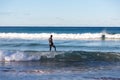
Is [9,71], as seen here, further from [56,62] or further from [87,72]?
[56,62]

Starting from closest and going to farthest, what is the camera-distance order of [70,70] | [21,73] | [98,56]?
[21,73], [70,70], [98,56]

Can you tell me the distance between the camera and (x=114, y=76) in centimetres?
1738

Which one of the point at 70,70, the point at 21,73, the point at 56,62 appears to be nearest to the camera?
the point at 21,73

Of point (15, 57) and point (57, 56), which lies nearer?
point (15, 57)

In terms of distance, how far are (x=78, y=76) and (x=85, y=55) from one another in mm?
9847

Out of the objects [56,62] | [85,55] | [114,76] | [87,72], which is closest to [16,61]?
[56,62]

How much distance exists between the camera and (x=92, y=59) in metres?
26.0

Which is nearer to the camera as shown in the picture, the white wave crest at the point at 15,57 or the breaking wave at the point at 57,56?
the white wave crest at the point at 15,57

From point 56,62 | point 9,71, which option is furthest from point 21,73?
A: point 56,62

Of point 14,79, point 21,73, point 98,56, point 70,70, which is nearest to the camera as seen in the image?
point 14,79

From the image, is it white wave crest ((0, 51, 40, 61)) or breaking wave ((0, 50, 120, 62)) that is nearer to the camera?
white wave crest ((0, 51, 40, 61))

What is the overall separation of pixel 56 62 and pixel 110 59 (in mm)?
3939

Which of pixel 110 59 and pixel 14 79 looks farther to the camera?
pixel 110 59

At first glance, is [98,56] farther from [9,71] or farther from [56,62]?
[9,71]
